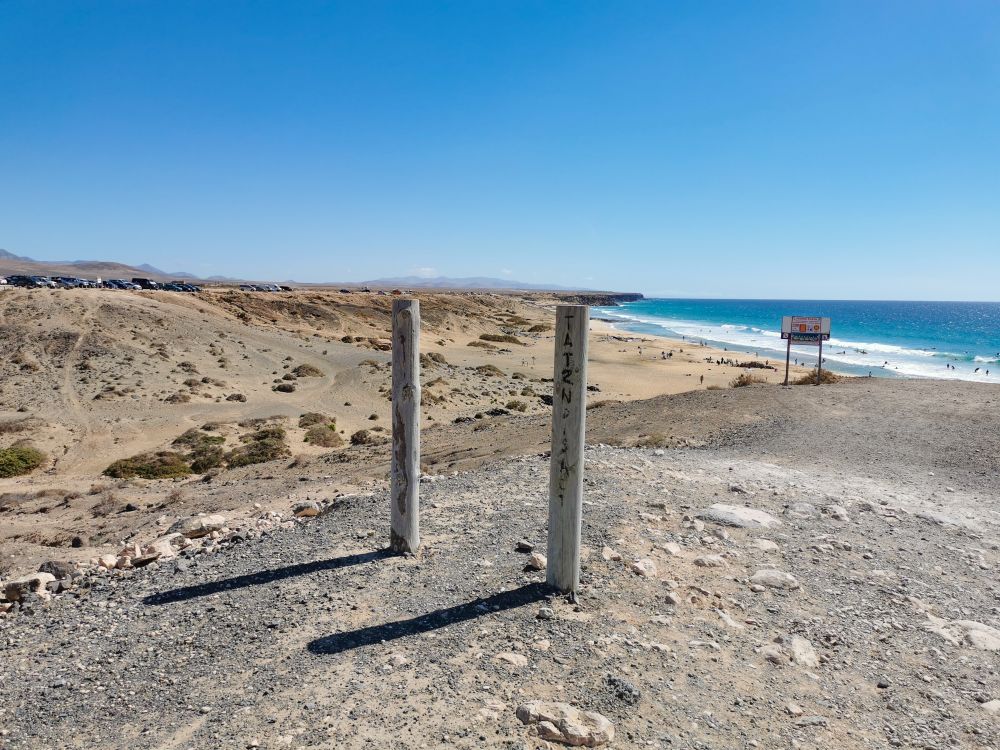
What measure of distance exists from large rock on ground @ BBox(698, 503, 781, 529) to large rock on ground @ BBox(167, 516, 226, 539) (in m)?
6.20

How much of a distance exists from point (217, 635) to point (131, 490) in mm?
10001

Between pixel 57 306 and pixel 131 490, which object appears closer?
pixel 131 490

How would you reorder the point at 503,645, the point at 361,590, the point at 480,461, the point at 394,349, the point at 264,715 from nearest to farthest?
1. the point at 264,715
2. the point at 503,645
3. the point at 361,590
4. the point at 394,349
5. the point at 480,461

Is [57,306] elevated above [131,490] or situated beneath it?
elevated above

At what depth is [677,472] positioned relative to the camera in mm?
9711

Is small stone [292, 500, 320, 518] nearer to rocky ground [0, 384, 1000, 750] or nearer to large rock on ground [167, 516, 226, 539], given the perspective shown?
rocky ground [0, 384, 1000, 750]

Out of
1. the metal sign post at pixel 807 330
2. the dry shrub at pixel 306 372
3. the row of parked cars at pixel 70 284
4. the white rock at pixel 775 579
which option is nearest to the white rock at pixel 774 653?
the white rock at pixel 775 579

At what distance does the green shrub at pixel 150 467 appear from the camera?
15102 millimetres

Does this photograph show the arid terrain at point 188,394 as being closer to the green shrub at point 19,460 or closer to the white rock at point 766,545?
the green shrub at point 19,460

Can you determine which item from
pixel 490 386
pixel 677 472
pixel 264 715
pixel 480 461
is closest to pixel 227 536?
pixel 264 715

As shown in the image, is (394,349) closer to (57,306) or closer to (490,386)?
(490,386)

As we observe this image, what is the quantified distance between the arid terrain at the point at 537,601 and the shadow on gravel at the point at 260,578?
1.1 inches

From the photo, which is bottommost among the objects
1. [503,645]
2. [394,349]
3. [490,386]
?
[490,386]

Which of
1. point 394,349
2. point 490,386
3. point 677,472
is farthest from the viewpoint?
point 490,386
